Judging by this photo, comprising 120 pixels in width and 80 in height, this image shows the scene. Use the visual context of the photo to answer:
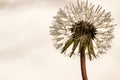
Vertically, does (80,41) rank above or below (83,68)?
above

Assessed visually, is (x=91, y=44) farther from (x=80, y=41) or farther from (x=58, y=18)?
(x=58, y=18)

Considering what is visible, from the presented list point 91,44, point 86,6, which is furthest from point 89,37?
point 86,6

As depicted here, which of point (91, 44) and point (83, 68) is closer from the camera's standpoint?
point (83, 68)

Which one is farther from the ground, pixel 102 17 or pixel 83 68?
pixel 102 17

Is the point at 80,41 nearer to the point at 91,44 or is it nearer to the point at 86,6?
the point at 91,44

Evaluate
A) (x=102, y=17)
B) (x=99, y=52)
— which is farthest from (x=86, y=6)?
(x=99, y=52)

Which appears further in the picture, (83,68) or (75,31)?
(75,31)

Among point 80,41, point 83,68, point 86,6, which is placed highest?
point 86,6
